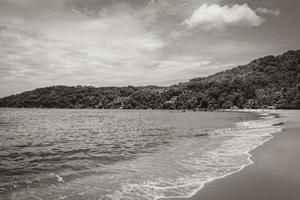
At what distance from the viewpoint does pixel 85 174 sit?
1277 cm

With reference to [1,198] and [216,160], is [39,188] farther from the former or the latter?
[216,160]

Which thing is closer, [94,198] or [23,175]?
[94,198]

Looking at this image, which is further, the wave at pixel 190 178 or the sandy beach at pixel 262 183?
the wave at pixel 190 178

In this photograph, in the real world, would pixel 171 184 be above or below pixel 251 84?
below

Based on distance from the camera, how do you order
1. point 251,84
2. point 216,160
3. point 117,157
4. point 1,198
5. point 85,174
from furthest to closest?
1. point 251,84
2. point 117,157
3. point 216,160
4. point 85,174
5. point 1,198

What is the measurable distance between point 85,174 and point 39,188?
8.58 feet

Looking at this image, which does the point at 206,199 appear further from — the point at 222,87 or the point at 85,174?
the point at 222,87

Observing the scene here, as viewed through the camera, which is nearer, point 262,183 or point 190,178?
point 262,183

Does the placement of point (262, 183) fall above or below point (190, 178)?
above

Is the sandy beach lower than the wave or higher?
higher

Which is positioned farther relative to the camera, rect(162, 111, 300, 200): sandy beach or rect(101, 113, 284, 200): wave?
rect(101, 113, 284, 200): wave

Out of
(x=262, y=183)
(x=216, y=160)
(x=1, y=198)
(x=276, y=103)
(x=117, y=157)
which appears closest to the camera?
(x=1, y=198)

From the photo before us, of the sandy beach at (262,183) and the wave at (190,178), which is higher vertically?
the sandy beach at (262,183)

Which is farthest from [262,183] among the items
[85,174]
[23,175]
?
[23,175]
